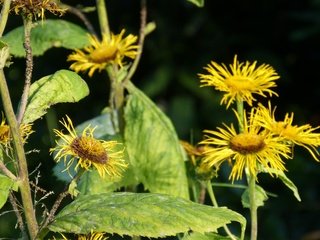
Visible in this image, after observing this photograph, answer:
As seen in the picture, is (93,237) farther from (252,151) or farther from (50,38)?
(50,38)

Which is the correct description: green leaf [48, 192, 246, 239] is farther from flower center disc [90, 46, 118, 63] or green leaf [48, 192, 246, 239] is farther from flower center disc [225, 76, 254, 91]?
flower center disc [90, 46, 118, 63]

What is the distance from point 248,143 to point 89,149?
0.19 m

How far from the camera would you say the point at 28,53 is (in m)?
1.05

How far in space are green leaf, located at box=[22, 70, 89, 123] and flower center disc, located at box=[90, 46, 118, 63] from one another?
333mm

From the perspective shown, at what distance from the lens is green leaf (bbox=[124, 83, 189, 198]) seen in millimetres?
1473

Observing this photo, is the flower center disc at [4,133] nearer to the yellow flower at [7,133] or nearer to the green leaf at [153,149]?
the yellow flower at [7,133]

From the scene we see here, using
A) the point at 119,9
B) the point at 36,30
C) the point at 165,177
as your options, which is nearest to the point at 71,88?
the point at 165,177

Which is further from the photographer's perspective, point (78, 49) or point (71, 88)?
point (78, 49)

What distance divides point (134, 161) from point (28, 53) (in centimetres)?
49

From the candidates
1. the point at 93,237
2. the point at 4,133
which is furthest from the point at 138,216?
the point at 4,133

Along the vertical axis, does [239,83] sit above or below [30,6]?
below

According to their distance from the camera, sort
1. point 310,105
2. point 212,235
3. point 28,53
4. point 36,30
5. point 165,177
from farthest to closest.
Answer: point 310,105, point 36,30, point 165,177, point 212,235, point 28,53

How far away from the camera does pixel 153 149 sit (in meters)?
1.51

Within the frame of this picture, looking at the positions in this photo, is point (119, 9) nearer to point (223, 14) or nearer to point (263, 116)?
point (223, 14)
